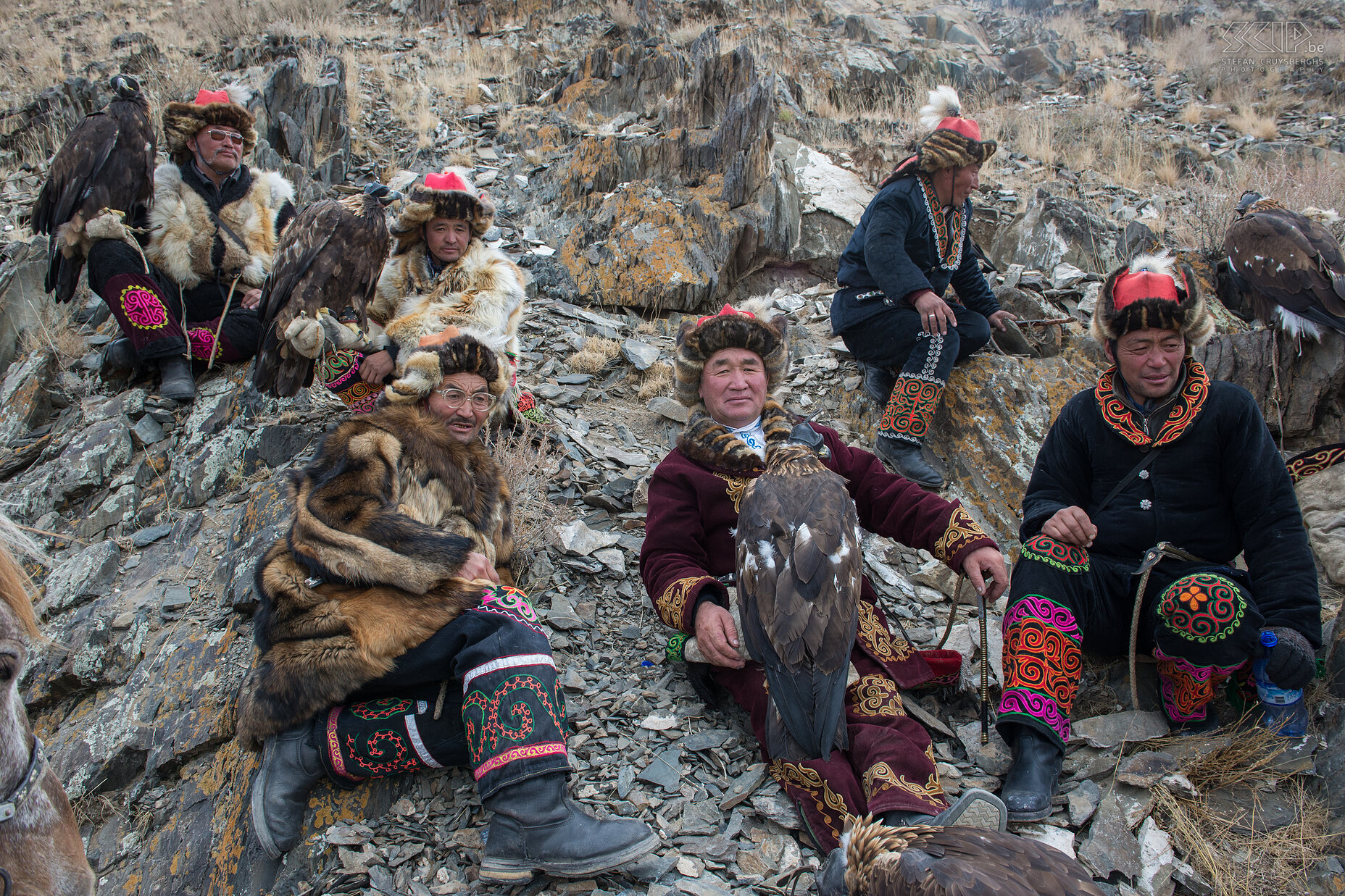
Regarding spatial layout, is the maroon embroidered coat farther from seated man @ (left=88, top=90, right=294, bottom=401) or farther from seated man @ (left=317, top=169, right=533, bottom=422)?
seated man @ (left=88, top=90, right=294, bottom=401)

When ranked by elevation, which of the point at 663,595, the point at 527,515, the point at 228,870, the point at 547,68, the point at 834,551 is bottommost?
the point at 228,870

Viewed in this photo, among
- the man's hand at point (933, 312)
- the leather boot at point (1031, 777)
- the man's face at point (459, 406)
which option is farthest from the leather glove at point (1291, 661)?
the man's face at point (459, 406)

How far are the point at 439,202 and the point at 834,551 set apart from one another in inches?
131

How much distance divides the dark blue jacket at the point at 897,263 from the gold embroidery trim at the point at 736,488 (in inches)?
80.9

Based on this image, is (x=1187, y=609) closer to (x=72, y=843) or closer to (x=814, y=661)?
(x=814, y=661)

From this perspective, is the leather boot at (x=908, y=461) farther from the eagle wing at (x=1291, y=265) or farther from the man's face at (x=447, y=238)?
the man's face at (x=447, y=238)

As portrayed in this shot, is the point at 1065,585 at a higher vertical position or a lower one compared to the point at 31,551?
lower

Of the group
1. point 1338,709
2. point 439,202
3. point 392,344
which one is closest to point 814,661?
point 1338,709

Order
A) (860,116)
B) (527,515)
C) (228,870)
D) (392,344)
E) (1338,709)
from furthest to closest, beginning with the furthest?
(860,116) → (392,344) → (527,515) → (228,870) → (1338,709)

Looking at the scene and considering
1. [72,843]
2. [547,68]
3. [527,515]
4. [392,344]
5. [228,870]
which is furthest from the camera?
[547,68]

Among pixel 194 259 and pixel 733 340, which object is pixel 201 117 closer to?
pixel 194 259

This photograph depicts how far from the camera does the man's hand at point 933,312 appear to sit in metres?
4.16

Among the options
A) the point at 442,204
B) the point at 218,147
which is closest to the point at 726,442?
the point at 442,204

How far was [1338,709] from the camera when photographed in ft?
7.94
